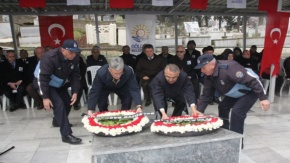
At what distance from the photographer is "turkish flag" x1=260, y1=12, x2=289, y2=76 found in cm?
582

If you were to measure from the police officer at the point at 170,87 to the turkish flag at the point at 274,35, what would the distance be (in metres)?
2.82

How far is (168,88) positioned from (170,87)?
0.03 metres

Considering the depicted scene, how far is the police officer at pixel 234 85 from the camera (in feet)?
10.4

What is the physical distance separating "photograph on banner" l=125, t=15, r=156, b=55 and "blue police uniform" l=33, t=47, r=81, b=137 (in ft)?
12.5

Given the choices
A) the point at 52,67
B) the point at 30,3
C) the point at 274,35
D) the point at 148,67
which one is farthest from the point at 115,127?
the point at 274,35

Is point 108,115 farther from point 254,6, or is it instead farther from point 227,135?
point 254,6

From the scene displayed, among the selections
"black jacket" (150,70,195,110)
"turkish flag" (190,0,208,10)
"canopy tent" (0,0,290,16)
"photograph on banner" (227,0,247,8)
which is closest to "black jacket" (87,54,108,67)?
"canopy tent" (0,0,290,16)

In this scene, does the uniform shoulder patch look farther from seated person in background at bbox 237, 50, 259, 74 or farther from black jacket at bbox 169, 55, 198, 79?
seated person in background at bbox 237, 50, 259, 74

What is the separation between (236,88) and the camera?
3373mm

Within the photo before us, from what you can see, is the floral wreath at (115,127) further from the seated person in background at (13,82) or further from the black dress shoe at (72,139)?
the seated person in background at (13,82)

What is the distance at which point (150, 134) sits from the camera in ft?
9.02

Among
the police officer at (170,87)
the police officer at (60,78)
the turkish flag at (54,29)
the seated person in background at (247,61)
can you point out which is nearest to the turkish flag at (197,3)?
the seated person in background at (247,61)

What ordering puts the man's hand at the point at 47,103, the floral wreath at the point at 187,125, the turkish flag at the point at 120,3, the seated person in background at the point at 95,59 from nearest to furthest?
the floral wreath at the point at 187,125
the man's hand at the point at 47,103
the turkish flag at the point at 120,3
the seated person in background at the point at 95,59

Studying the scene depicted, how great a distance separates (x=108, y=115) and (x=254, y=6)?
270 inches
